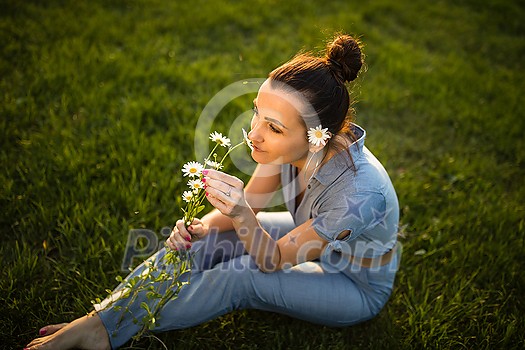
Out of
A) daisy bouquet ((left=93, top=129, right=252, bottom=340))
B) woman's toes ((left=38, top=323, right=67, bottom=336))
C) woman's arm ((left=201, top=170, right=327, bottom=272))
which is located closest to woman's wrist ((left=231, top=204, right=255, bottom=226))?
woman's arm ((left=201, top=170, right=327, bottom=272))

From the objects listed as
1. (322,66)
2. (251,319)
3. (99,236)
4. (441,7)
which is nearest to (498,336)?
(251,319)

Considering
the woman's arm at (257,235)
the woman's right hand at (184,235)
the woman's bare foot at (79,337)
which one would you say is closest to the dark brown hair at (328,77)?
the woman's arm at (257,235)

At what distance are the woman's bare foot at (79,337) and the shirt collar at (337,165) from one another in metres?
1.02

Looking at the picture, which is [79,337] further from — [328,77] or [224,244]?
[328,77]

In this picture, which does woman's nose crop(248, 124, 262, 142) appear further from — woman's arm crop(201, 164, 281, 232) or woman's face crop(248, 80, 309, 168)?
woman's arm crop(201, 164, 281, 232)

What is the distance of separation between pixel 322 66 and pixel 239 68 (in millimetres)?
2094

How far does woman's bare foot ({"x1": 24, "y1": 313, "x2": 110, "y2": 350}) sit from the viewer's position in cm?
176

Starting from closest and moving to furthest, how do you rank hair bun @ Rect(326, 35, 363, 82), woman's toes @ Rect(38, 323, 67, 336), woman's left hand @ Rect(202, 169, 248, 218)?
woman's left hand @ Rect(202, 169, 248, 218)
hair bun @ Rect(326, 35, 363, 82)
woman's toes @ Rect(38, 323, 67, 336)

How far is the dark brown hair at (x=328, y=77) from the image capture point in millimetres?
1688

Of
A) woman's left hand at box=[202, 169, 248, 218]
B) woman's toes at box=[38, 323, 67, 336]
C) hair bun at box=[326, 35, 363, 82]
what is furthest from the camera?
woman's toes at box=[38, 323, 67, 336]

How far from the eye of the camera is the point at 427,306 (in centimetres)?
218

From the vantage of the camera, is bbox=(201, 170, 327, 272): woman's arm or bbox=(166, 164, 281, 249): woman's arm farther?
bbox=(166, 164, 281, 249): woman's arm

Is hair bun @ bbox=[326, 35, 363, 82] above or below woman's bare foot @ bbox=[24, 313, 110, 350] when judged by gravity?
above

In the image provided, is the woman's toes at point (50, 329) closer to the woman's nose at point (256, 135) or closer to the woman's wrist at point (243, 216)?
the woman's wrist at point (243, 216)
